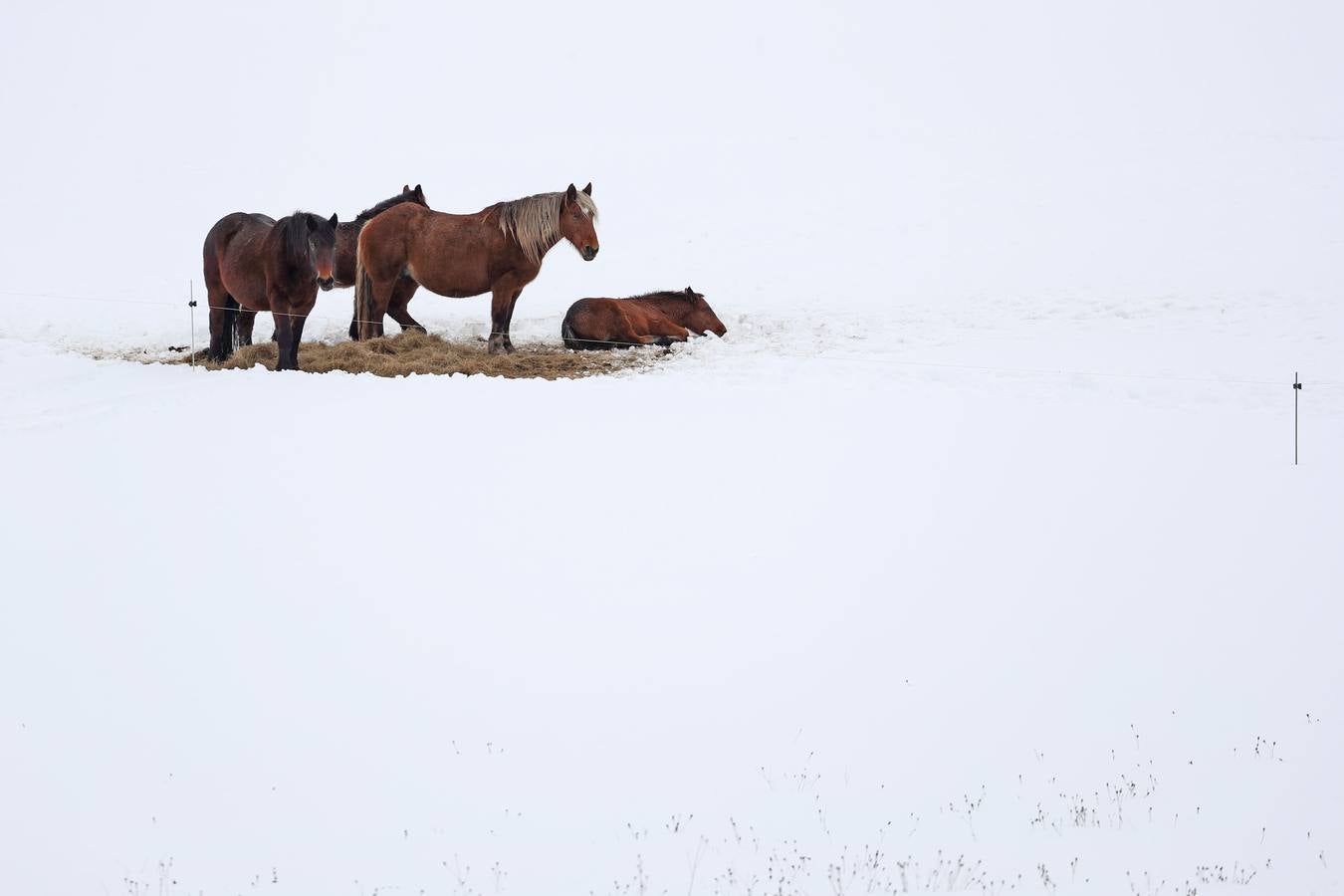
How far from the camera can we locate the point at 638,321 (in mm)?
15094

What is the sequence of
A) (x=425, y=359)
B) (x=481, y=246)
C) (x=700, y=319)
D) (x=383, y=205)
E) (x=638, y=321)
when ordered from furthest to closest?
(x=700, y=319) < (x=383, y=205) < (x=638, y=321) < (x=481, y=246) < (x=425, y=359)

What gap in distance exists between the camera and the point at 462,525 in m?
8.86

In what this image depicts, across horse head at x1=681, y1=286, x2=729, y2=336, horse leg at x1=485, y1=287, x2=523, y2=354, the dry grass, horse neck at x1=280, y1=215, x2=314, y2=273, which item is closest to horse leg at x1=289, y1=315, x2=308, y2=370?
the dry grass

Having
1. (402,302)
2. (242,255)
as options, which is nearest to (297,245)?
(242,255)

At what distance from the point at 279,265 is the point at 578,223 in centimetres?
330

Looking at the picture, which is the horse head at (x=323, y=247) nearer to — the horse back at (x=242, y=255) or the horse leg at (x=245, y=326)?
the horse back at (x=242, y=255)

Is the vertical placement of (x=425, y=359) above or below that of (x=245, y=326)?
below

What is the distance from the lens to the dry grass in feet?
41.3

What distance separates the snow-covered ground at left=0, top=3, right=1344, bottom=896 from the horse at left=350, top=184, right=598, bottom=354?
5.37ft

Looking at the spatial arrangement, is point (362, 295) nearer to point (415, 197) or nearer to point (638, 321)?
point (415, 197)

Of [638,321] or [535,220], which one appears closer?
[535,220]

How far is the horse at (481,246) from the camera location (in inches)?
540

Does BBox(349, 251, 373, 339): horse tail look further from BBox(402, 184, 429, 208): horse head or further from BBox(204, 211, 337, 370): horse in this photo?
BBox(402, 184, 429, 208): horse head

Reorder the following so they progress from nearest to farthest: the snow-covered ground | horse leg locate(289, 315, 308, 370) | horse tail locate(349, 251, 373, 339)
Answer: the snow-covered ground
horse leg locate(289, 315, 308, 370)
horse tail locate(349, 251, 373, 339)
